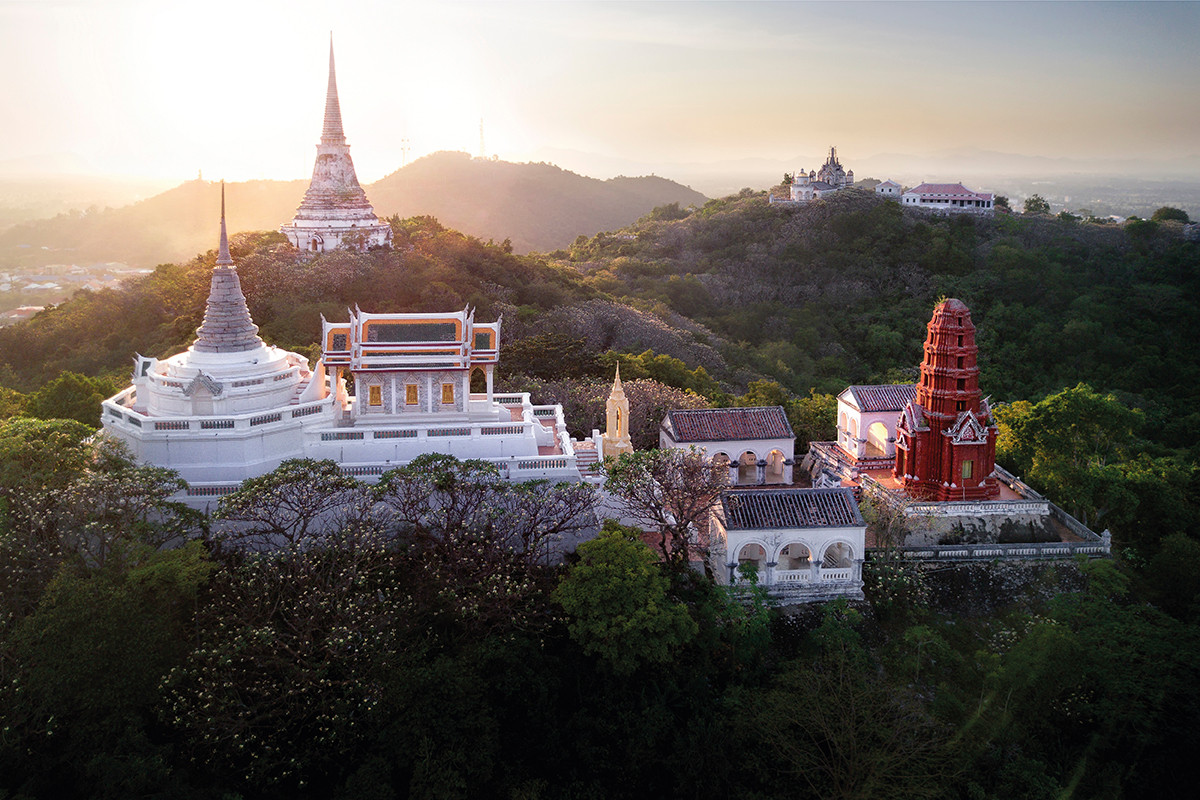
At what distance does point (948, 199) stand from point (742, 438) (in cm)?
7138

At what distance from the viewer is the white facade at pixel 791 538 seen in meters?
24.4

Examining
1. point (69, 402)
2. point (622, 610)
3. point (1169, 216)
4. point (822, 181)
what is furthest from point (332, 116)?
point (1169, 216)

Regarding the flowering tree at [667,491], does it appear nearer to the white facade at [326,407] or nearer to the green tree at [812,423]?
the white facade at [326,407]

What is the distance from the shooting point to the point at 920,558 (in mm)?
26359

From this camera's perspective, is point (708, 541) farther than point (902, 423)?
No

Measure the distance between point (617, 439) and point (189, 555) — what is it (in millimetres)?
13657

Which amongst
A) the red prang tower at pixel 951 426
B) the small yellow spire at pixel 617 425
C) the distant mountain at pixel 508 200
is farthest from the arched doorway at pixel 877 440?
the distant mountain at pixel 508 200

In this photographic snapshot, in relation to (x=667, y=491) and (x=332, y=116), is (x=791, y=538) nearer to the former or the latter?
(x=667, y=491)

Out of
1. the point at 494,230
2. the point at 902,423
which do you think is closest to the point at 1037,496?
the point at 902,423

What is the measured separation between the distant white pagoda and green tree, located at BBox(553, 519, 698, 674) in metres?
38.6

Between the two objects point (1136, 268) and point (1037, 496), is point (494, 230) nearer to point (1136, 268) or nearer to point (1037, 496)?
point (1136, 268)

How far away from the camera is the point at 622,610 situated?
68.2ft

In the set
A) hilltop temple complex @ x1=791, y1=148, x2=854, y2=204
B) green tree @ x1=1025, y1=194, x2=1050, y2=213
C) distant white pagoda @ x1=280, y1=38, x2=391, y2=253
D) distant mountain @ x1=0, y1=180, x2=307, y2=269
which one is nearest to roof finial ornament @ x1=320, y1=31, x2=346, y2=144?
distant white pagoda @ x1=280, y1=38, x2=391, y2=253

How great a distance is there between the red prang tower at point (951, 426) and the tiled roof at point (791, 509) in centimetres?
496
